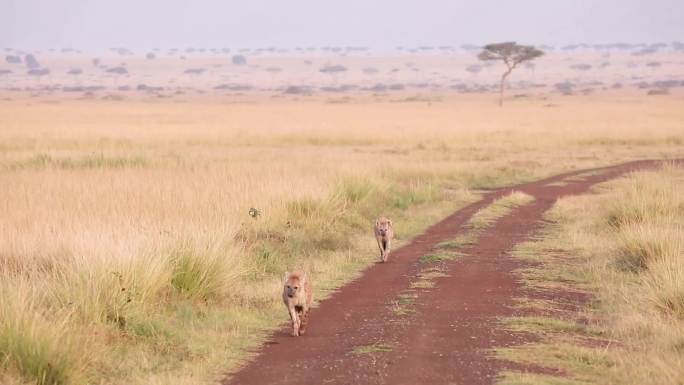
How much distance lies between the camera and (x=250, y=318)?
37.5ft

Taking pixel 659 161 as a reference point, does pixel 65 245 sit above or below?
above

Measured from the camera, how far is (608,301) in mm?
12156

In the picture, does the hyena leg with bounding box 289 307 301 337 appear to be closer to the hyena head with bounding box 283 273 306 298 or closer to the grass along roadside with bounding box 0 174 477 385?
the hyena head with bounding box 283 273 306 298

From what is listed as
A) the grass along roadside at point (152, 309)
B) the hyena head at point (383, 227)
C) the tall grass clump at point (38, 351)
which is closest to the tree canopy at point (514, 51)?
the grass along roadside at point (152, 309)

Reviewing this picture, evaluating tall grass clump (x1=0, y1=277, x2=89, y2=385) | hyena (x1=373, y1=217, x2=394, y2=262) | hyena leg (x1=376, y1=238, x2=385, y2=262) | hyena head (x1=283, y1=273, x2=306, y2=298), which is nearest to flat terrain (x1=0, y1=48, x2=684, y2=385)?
tall grass clump (x1=0, y1=277, x2=89, y2=385)

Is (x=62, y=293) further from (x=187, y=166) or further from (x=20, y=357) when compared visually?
(x=187, y=166)

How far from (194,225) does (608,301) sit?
6.12 metres

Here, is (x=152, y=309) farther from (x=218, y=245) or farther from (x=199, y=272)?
(x=218, y=245)

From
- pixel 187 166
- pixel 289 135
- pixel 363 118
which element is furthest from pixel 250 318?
pixel 363 118

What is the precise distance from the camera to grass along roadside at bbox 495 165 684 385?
8945mm

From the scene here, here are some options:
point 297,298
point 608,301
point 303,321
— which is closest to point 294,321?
point 303,321

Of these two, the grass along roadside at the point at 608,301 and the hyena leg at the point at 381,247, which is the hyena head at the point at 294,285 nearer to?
the grass along roadside at the point at 608,301

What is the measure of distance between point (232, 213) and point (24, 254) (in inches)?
222

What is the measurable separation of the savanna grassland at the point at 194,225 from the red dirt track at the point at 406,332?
48 cm
